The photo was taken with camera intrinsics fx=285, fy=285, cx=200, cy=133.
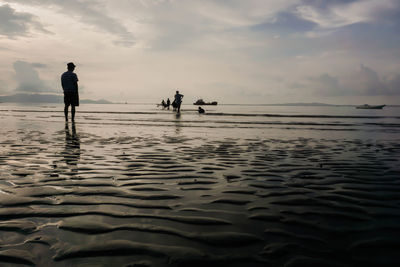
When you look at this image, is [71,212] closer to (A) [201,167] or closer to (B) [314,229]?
(B) [314,229]

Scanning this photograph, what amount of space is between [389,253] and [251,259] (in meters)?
1.23

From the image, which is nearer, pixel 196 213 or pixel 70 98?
pixel 196 213

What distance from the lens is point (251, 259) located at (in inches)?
92.8

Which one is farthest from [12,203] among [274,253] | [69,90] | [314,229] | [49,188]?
[69,90]

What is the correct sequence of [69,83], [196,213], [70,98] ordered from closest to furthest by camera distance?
1. [196,213]
2. [69,83]
3. [70,98]

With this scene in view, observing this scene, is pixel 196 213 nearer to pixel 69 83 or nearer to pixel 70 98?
pixel 69 83

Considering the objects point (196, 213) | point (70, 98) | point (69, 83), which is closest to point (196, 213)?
point (196, 213)

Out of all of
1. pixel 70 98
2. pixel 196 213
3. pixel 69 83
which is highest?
pixel 69 83

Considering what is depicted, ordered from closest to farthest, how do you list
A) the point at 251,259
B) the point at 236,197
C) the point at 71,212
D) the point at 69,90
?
the point at 251,259 < the point at 71,212 < the point at 236,197 < the point at 69,90

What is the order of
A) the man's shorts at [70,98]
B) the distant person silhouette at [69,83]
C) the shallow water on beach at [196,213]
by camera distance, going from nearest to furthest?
1. the shallow water on beach at [196,213]
2. the distant person silhouette at [69,83]
3. the man's shorts at [70,98]

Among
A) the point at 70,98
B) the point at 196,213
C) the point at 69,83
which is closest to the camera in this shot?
the point at 196,213

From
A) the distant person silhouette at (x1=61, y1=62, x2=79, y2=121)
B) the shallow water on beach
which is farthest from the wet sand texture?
the distant person silhouette at (x1=61, y1=62, x2=79, y2=121)

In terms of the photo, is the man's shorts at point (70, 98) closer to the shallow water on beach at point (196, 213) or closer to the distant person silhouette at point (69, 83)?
the distant person silhouette at point (69, 83)

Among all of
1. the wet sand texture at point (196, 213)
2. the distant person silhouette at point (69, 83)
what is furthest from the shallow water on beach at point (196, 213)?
the distant person silhouette at point (69, 83)
